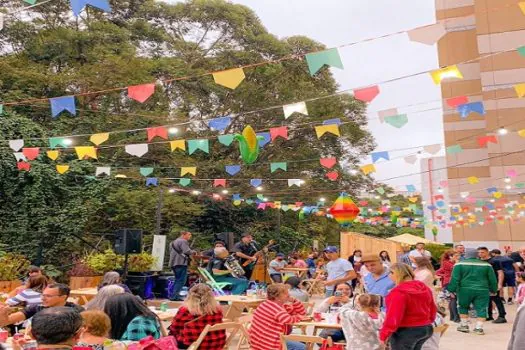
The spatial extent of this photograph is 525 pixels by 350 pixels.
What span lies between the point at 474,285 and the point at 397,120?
2.74 metres

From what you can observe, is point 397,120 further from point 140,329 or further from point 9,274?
point 9,274

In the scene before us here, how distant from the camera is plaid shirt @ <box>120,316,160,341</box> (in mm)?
3539

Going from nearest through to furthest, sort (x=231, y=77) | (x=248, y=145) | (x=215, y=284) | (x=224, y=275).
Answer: (x=231, y=77)
(x=248, y=145)
(x=215, y=284)
(x=224, y=275)

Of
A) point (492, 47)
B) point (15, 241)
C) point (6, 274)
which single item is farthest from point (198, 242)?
point (492, 47)

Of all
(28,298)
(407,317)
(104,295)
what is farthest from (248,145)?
(407,317)

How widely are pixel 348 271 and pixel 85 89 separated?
11935 millimetres

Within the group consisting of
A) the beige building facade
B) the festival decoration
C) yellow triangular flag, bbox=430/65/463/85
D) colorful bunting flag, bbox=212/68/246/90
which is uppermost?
the beige building facade

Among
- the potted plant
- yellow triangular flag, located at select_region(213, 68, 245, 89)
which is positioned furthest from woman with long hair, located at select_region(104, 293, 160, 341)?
the potted plant

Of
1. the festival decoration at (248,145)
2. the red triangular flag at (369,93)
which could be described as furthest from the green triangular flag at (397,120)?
the festival decoration at (248,145)

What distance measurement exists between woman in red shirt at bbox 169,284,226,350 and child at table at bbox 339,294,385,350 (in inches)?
41.4

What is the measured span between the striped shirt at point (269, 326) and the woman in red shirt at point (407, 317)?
903 mm

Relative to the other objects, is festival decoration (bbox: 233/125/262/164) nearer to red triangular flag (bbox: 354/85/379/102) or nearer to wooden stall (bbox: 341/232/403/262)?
red triangular flag (bbox: 354/85/379/102)

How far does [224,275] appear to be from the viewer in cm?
911

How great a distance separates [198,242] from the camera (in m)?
17.0
